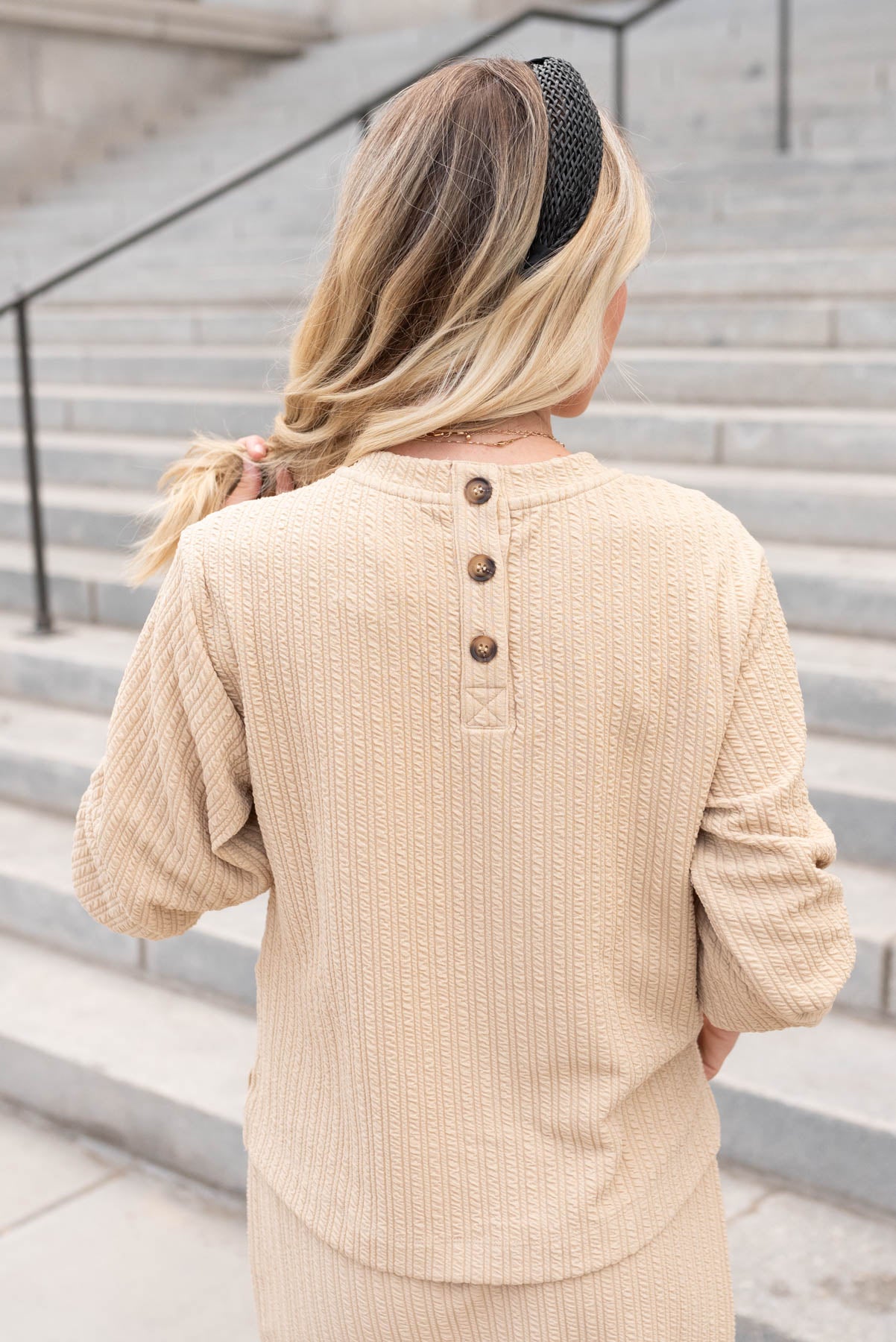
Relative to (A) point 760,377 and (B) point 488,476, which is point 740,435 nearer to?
(A) point 760,377

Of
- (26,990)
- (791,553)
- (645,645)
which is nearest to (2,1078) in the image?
(26,990)

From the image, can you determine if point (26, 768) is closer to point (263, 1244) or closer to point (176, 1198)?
point (176, 1198)

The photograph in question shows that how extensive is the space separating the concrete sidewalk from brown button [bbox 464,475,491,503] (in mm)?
1540

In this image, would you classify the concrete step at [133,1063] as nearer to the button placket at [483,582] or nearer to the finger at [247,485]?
the finger at [247,485]

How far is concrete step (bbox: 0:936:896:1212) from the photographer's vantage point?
2.26 m

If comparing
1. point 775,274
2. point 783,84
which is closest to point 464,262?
point 775,274

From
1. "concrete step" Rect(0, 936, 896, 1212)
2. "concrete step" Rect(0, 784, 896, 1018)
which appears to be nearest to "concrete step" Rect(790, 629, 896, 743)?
"concrete step" Rect(0, 784, 896, 1018)

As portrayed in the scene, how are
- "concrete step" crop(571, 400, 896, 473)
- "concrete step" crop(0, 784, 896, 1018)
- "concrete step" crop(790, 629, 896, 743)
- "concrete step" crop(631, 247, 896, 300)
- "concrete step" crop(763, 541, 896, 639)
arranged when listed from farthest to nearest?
"concrete step" crop(631, 247, 896, 300), "concrete step" crop(571, 400, 896, 473), "concrete step" crop(763, 541, 896, 639), "concrete step" crop(790, 629, 896, 743), "concrete step" crop(0, 784, 896, 1018)

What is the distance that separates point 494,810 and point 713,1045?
39cm

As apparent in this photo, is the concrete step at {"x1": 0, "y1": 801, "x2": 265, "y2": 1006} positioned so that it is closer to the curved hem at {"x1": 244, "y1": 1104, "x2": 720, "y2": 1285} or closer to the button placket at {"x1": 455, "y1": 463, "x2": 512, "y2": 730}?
the curved hem at {"x1": 244, "y1": 1104, "x2": 720, "y2": 1285}

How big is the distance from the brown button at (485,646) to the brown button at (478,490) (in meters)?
0.10

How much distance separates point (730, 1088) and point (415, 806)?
1.51m

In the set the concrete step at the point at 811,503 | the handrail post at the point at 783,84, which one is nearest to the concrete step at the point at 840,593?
the concrete step at the point at 811,503

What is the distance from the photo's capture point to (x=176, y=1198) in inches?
106
